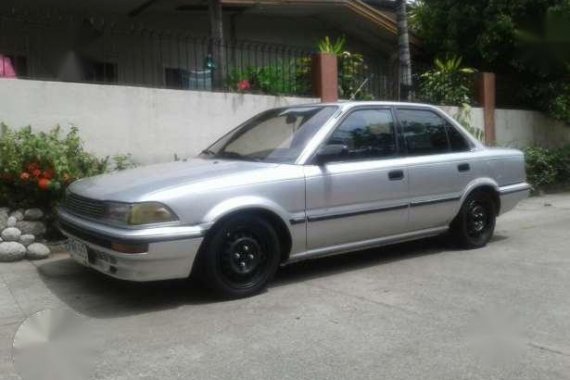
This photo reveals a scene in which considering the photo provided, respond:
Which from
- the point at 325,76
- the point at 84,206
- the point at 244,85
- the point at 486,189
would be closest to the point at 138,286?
the point at 84,206

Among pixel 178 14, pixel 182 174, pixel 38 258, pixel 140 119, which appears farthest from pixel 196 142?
pixel 178 14

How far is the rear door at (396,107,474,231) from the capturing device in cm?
634

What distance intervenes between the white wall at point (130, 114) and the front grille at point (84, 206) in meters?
2.05

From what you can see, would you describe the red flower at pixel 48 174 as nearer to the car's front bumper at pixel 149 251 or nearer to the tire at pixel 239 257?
the car's front bumper at pixel 149 251

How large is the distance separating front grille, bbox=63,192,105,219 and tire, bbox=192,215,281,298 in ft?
2.77

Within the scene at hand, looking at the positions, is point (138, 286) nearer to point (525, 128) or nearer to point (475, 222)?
point (475, 222)

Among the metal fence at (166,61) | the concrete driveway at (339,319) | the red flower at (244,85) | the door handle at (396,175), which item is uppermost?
the metal fence at (166,61)

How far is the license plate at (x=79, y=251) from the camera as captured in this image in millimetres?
5152

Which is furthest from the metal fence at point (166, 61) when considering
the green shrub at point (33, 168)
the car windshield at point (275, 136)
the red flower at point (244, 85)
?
the car windshield at point (275, 136)

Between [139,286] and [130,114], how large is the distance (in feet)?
9.63

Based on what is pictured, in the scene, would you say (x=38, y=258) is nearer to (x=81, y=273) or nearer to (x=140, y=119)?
(x=81, y=273)

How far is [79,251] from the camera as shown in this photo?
5250 mm

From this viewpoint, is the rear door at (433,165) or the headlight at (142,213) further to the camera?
the rear door at (433,165)

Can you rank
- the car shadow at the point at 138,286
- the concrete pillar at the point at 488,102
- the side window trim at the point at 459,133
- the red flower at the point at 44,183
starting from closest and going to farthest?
1. the car shadow at the point at 138,286
2. the red flower at the point at 44,183
3. the side window trim at the point at 459,133
4. the concrete pillar at the point at 488,102
